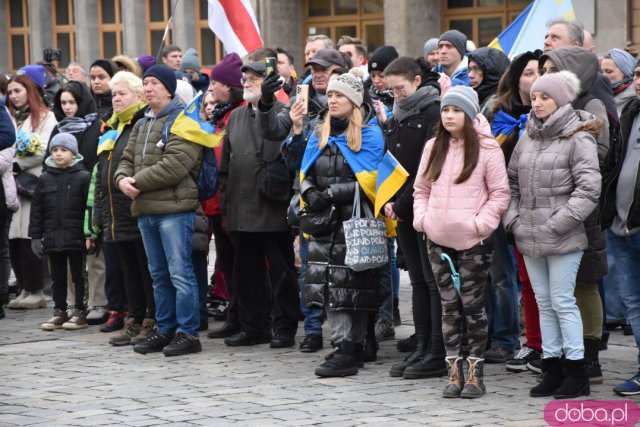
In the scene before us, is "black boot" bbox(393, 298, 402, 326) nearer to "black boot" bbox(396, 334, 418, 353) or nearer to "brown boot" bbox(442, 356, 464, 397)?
"black boot" bbox(396, 334, 418, 353)

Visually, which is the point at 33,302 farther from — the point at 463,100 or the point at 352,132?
the point at 463,100

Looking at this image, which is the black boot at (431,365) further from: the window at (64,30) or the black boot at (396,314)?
the window at (64,30)

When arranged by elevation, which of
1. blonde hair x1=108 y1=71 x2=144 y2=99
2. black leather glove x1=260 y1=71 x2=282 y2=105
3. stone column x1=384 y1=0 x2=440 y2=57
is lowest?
black leather glove x1=260 y1=71 x2=282 y2=105

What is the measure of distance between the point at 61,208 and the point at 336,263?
350 cm

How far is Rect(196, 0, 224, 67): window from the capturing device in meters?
31.3

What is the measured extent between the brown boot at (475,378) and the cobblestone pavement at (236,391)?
0.25ft

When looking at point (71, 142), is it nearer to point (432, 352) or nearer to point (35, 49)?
point (432, 352)

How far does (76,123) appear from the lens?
1175 cm

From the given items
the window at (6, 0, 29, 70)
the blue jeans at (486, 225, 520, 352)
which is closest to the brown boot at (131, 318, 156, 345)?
the blue jeans at (486, 225, 520, 352)

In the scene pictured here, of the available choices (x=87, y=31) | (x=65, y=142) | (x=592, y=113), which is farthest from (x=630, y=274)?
(x=87, y=31)

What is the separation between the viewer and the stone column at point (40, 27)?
3434 centimetres

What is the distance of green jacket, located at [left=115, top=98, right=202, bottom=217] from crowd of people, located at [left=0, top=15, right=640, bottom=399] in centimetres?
2

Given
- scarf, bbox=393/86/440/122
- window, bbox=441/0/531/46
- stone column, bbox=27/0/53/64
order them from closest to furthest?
scarf, bbox=393/86/440/122
window, bbox=441/0/531/46
stone column, bbox=27/0/53/64

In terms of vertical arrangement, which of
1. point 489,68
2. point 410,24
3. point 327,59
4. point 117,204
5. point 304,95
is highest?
point 410,24
